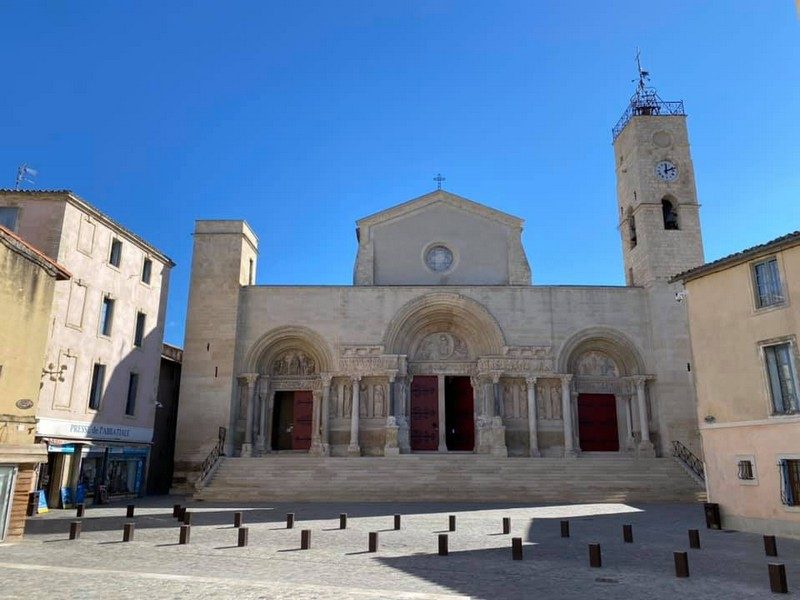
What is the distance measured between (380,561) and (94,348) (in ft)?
53.4

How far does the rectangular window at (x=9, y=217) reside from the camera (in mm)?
21136

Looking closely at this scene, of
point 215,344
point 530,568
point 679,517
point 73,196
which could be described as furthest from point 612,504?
point 73,196

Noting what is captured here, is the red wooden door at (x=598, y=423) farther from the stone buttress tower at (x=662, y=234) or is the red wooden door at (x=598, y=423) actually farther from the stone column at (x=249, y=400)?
the stone column at (x=249, y=400)

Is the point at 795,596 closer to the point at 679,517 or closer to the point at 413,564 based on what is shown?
the point at 413,564

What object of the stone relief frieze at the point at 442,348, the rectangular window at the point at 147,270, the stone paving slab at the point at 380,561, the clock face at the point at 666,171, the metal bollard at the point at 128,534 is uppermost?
the clock face at the point at 666,171

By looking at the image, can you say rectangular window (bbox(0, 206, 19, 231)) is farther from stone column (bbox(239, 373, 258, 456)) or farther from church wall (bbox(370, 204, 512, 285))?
church wall (bbox(370, 204, 512, 285))

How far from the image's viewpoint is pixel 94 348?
73.3 feet

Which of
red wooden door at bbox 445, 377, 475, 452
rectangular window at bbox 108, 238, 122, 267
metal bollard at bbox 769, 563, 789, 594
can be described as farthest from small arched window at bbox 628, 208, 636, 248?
metal bollard at bbox 769, 563, 789, 594

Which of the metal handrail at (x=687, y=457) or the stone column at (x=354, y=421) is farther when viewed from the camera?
the stone column at (x=354, y=421)

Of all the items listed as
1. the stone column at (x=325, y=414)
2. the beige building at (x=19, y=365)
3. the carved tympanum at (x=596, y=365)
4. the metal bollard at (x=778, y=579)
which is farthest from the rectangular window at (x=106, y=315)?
the metal bollard at (x=778, y=579)

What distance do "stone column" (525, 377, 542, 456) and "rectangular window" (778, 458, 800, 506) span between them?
12.4m

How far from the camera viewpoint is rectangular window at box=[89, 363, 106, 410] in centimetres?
2234

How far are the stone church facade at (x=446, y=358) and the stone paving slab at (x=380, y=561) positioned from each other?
32.5 ft

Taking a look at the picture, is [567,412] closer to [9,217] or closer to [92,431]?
[92,431]
